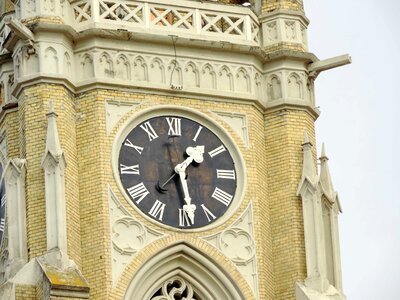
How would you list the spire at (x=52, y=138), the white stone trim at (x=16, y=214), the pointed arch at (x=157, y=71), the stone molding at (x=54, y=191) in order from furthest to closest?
the pointed arch at (x=157, y=71), the spire at (x=52, y=138), the white stone trim at (x=16, y=214), the stone molding at (x=54, y=191)

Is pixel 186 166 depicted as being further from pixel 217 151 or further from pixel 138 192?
pixel 138 192

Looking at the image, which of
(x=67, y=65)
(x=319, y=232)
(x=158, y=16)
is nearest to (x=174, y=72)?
(x=158, y=16)

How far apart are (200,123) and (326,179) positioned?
177cm

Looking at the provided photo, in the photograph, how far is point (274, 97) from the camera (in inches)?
1714

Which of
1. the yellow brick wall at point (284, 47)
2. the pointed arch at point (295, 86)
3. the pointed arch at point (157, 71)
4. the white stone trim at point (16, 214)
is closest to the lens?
the white stone trim at point (16, 214)

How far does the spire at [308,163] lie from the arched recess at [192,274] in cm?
173

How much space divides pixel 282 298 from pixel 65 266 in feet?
10.0

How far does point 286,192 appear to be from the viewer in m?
43.0

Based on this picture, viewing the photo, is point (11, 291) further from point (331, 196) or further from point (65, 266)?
point (331, 196)

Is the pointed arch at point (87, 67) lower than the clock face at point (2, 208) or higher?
higher

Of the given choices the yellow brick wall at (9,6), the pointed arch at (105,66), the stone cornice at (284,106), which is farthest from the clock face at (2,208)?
the stone cornice at (284,106)

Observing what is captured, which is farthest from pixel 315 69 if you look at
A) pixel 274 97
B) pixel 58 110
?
pixel 58 110

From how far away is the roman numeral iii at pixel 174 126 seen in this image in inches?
1684

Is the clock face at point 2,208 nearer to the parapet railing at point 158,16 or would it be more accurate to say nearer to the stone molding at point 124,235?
the stone molding at point 124,235
